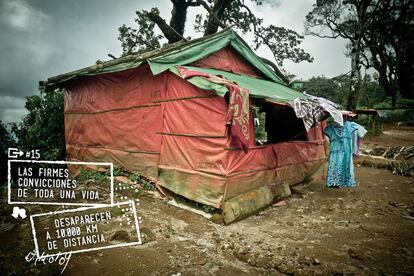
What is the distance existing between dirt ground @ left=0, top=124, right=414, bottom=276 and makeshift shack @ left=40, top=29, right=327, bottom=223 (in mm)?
526

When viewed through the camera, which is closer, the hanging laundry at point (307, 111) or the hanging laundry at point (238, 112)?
the hanging laundry at point (238, 112)

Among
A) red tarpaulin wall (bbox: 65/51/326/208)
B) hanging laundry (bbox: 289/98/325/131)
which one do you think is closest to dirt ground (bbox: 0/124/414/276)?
red tarpaulin wall (bbox: 65/51/326/208)

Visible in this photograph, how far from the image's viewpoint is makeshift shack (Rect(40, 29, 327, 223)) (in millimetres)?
4973

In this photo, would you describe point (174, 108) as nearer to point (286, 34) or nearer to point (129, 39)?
point (286, 34)

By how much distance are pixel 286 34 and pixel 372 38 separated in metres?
12.4

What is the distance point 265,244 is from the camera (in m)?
4.02

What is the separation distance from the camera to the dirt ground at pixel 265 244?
3275 millimetres

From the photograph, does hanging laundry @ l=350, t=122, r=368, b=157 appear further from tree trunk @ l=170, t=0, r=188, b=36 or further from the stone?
tree trunk @ l=170, t=0, r=188, b=36

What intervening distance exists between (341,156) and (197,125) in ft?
13.3

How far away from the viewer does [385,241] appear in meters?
4.10

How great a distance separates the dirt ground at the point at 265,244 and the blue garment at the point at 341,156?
3.36ft
